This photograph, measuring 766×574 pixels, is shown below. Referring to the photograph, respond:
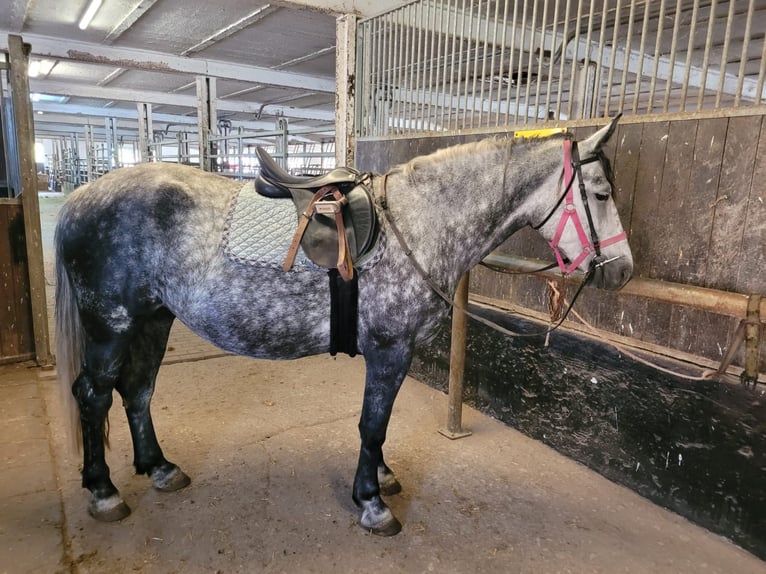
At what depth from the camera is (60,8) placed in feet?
17.6

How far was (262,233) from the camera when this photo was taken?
6.37 feet

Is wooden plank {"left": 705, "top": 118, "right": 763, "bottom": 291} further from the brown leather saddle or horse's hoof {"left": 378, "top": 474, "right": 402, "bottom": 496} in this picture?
horse's hoof {"left": 378, "top": 474, "right": 402, "bottom": 496}

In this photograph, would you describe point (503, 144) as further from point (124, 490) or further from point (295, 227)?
point (124, 490)

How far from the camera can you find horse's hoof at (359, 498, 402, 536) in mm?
2086

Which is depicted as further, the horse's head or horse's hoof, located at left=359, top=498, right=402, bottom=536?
horse's hoof, located at left=359, top=498, right=402, bottom=536

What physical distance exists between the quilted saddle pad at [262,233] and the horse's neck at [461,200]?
0.40 meters

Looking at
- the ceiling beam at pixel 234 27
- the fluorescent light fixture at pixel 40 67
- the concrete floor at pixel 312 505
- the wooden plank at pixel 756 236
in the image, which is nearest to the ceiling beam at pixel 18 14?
the ceiling beam at pixel 234 27

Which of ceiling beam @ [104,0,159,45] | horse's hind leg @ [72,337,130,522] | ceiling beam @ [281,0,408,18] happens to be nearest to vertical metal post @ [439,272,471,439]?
A: horse's hind leg @ [72,337,130,522]

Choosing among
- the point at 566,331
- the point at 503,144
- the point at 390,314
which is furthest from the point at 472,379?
the point at 503,144

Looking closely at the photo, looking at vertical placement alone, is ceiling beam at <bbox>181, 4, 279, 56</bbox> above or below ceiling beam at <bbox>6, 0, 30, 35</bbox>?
above

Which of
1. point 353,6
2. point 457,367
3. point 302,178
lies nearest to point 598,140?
point 302,178

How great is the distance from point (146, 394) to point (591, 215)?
6.67 feet

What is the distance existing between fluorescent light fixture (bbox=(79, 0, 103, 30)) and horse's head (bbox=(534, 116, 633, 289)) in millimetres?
5292

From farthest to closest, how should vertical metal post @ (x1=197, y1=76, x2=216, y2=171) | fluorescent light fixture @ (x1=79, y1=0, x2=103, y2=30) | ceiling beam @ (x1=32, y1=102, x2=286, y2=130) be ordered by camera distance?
ceiling beam @ (x1=32, y1=102, x2=286, y2=130) → vertical metal post @ (x1=197, y1=76, x2=216, y2=171) → fluorescent light fixture @ (x1=79, y1=0, x2=103, y2=30)
